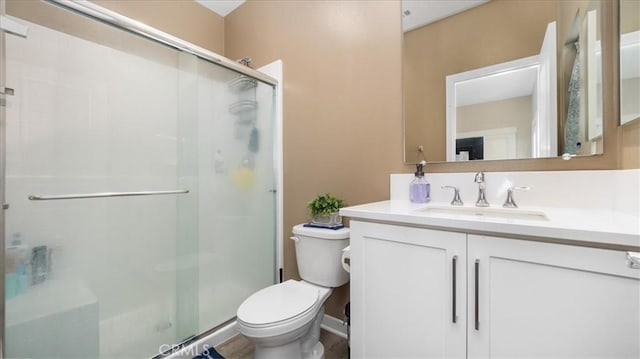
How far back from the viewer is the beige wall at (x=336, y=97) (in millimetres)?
1516

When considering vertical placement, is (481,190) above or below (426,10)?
below

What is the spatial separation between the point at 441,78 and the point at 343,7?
79 centimetres

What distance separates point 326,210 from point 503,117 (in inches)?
39.3

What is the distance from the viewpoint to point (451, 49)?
4.46 feet

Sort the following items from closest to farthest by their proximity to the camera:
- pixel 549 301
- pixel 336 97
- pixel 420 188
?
pixel 549 301, pixel 420 188, pixel 336 97

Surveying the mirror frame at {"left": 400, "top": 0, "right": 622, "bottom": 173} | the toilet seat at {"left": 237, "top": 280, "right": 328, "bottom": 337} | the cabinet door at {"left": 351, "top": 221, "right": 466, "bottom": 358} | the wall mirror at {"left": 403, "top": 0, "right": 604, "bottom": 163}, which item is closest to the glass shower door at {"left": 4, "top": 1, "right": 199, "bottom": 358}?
the toilet seat at {"left": 237, "top": 280, "right": 328, "bottom": 337}

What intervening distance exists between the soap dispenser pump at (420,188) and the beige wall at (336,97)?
0.13 metres

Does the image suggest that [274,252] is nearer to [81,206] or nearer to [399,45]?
[81,206]

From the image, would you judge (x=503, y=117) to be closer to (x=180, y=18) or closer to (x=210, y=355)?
(x=210, y=355)

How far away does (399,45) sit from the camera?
1460mm

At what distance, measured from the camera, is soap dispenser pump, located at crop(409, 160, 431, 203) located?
1.33m

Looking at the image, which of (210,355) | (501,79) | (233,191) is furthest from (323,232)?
(501,79)

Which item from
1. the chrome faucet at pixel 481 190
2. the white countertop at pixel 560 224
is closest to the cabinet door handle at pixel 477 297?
the white countertop at pixel 560 224

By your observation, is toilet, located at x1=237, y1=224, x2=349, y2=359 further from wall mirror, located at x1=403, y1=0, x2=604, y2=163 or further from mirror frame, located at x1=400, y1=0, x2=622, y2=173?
mirror frame, located at x1=400, y1=0, x2=622, y2=173
